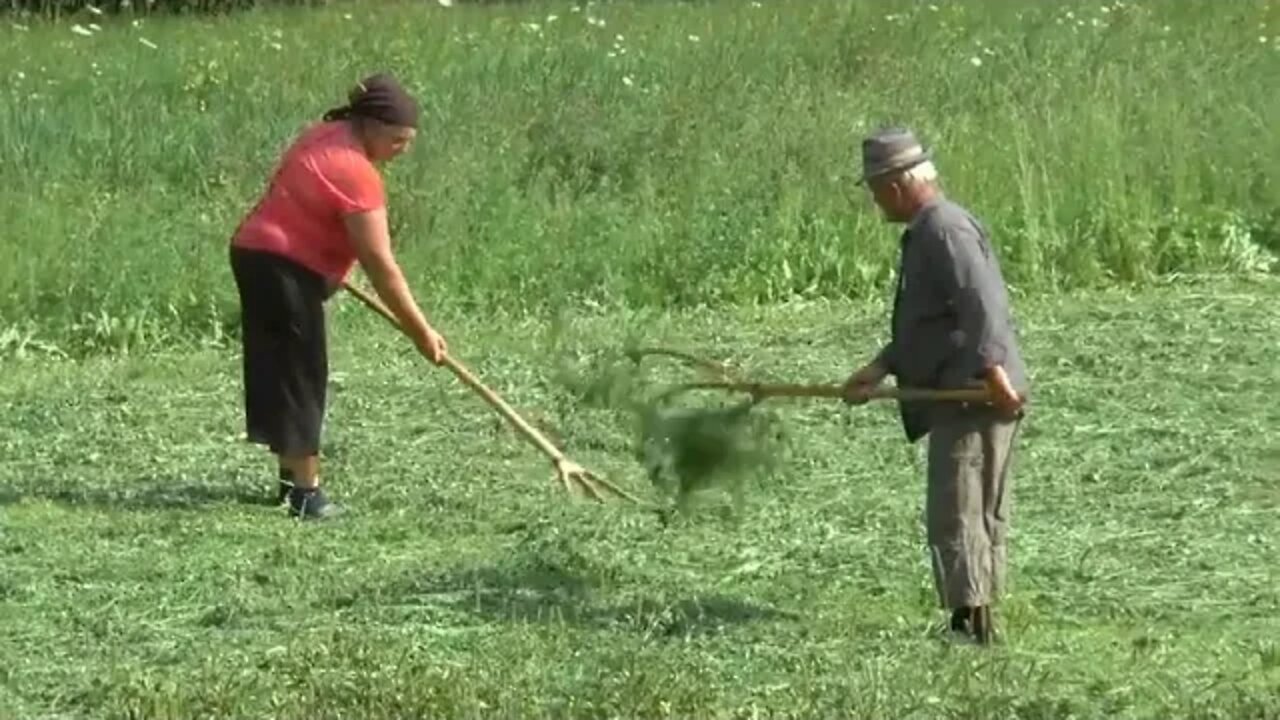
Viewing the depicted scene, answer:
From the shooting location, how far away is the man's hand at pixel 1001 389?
6.47 m

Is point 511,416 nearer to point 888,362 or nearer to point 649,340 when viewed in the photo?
point 888,362

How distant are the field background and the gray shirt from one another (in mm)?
677

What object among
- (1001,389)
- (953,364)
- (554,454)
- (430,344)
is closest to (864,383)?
(953,364)

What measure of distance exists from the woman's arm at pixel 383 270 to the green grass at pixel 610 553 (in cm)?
57

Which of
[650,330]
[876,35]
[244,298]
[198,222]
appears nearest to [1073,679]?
[244,298]

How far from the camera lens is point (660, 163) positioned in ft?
45.1

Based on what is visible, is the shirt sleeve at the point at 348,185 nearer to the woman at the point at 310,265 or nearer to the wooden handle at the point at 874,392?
the woman at the point at 310,265

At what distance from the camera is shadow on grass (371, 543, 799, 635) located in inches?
263

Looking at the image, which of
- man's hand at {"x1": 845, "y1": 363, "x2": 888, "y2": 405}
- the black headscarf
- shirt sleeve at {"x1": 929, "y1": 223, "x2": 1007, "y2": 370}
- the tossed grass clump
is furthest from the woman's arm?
shirt sleeve at {"x1": 929, "y1": 223, "x2": 1007, "y2": 370}

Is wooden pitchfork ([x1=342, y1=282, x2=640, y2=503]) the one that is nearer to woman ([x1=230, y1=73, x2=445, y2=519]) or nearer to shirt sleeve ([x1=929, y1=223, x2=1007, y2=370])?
woman ([x1=230, y1=73, x2=445, y2=519])

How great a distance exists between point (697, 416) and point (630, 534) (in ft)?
3.15

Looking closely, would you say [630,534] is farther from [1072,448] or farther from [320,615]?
[1072,448]

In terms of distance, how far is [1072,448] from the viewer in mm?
9055

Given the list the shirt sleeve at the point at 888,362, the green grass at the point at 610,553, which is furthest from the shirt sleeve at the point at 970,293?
the green grass at the point at 610,553
